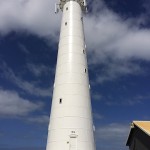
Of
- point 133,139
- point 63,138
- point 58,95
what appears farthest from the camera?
point 133,139

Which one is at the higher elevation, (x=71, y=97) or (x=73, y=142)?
(x=71, y=97)

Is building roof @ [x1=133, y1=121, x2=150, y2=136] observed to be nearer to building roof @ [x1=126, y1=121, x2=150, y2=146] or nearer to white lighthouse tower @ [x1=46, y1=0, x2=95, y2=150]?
building roof @ [x1=126, y1=121, x2=150, y2=146]

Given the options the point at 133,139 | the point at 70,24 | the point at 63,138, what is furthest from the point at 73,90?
the point at 133,139

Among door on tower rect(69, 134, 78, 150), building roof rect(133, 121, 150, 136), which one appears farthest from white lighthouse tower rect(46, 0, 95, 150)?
building roof rect(133, 121, 150, 136)

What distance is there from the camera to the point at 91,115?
28.5 metres

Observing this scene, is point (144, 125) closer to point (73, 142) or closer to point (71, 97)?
point (73, 142)

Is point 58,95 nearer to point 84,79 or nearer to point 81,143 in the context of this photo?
point 84,79

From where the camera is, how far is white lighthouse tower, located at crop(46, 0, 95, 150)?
2672 cm

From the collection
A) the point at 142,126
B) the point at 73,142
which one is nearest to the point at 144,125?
the point at 142,126

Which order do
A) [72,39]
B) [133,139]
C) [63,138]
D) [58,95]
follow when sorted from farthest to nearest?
[133,139] < [72,39] < [58,95] < [63,138]

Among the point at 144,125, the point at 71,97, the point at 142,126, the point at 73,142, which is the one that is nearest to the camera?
the point at 73,142

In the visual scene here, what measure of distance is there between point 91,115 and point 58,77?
487 cm

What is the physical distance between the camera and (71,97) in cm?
2770

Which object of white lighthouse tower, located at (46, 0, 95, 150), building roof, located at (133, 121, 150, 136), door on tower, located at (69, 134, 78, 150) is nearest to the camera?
door on tower, located at (69, 134, 78, 150)
